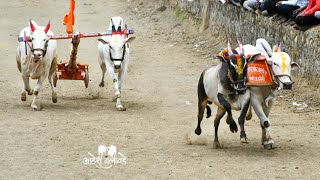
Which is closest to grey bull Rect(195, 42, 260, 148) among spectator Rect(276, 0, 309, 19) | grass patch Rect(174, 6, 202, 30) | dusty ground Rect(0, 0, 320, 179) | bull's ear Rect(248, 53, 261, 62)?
bull's ear Rect(248, 53, 261, 62)

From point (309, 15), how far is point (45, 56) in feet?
14.7

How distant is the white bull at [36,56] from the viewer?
43.8ft

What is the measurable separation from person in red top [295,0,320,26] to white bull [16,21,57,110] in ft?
13.8

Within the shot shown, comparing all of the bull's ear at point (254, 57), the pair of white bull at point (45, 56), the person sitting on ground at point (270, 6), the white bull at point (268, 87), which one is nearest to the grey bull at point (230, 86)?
the bull's ear at point (254, 57)

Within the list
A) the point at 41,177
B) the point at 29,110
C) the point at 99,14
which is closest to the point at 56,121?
the point at 29,110

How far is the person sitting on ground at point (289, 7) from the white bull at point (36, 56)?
4249 millimetres

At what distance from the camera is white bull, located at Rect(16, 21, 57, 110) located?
526 inches

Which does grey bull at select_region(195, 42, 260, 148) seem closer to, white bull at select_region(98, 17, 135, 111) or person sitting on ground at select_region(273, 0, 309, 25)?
white bull at select_region(98, 17, 135, 111)

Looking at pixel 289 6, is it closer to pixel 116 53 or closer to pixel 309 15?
pixel 309 15

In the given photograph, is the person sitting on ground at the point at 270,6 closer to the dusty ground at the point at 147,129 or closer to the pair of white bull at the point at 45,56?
the dusty ground at the point at 147,129

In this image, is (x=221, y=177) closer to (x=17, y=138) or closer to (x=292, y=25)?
(x=17, y=138)

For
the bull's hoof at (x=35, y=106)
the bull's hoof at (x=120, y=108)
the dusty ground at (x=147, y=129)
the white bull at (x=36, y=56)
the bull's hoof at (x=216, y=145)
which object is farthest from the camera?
the bull's hoof at (x=120, y=108)

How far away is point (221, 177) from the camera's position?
29.7 ft

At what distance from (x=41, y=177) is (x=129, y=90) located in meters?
7.23
